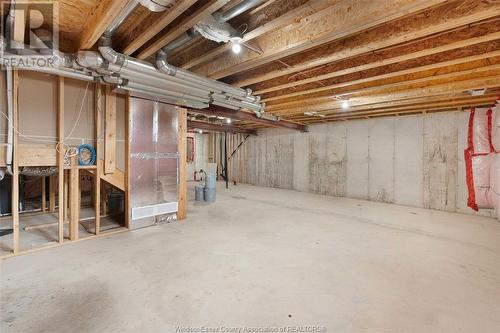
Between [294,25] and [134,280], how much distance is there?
2815mm

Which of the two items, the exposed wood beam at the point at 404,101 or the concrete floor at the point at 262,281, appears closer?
the concrete floor at the point at 262,281

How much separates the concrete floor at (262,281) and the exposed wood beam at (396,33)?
Result: 86.3 inches

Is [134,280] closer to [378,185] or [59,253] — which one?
[59,253]

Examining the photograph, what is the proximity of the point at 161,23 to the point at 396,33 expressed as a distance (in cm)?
204

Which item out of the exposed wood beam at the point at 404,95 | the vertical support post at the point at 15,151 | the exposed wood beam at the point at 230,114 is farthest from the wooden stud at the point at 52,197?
the exposed wood beam at the point at 404,95

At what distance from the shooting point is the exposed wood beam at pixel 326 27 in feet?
5.57

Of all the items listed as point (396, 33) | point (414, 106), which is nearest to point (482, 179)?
point (414, 106)

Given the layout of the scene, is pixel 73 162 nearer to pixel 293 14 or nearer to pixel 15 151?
pixel 15 151

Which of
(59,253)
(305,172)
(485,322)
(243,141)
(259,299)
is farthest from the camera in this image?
(243,141)

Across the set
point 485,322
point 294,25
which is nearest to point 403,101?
point 294,25

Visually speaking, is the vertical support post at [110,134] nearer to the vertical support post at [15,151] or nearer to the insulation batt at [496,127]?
the vertical support post at [15,151]

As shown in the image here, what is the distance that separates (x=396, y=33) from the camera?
208cm

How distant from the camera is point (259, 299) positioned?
1.82 meters

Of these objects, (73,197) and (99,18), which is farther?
(73,197)
